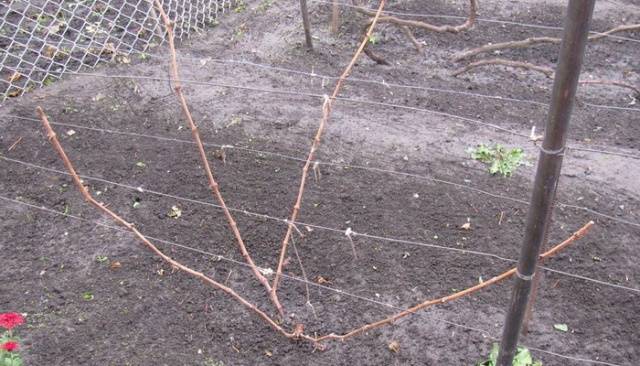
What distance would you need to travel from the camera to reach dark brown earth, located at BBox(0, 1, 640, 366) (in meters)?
2.33

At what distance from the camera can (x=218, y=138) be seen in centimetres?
342

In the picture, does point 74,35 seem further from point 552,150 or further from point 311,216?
point 552,150

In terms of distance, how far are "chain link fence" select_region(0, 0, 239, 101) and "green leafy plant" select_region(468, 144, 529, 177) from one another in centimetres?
226

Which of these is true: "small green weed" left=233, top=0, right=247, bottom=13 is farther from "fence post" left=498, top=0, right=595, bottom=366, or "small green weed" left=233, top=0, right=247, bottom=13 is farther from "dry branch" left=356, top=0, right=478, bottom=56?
"fence post" left=498, top=0, right=595, bottom=366

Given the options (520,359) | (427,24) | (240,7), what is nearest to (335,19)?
(427,24)

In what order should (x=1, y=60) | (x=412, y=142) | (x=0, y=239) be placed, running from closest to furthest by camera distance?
1. (x=0, y=239)
2. (x=412, y=142)
3. (x=1, y=60)

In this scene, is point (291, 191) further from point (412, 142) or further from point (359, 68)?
point (359, 68)

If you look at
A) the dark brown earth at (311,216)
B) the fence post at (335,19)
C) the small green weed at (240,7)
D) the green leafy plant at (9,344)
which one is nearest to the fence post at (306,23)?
the dark brown earth at (311,216)

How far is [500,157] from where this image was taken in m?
3.19

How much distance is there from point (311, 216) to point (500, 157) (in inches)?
44.5

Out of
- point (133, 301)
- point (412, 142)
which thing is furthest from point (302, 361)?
point (412, 142)

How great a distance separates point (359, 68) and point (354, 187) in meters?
1.38

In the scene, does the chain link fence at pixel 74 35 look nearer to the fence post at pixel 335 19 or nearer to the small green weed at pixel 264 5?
the small green weed at pixel 264 5

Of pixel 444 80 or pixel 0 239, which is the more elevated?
pixel 444 80
